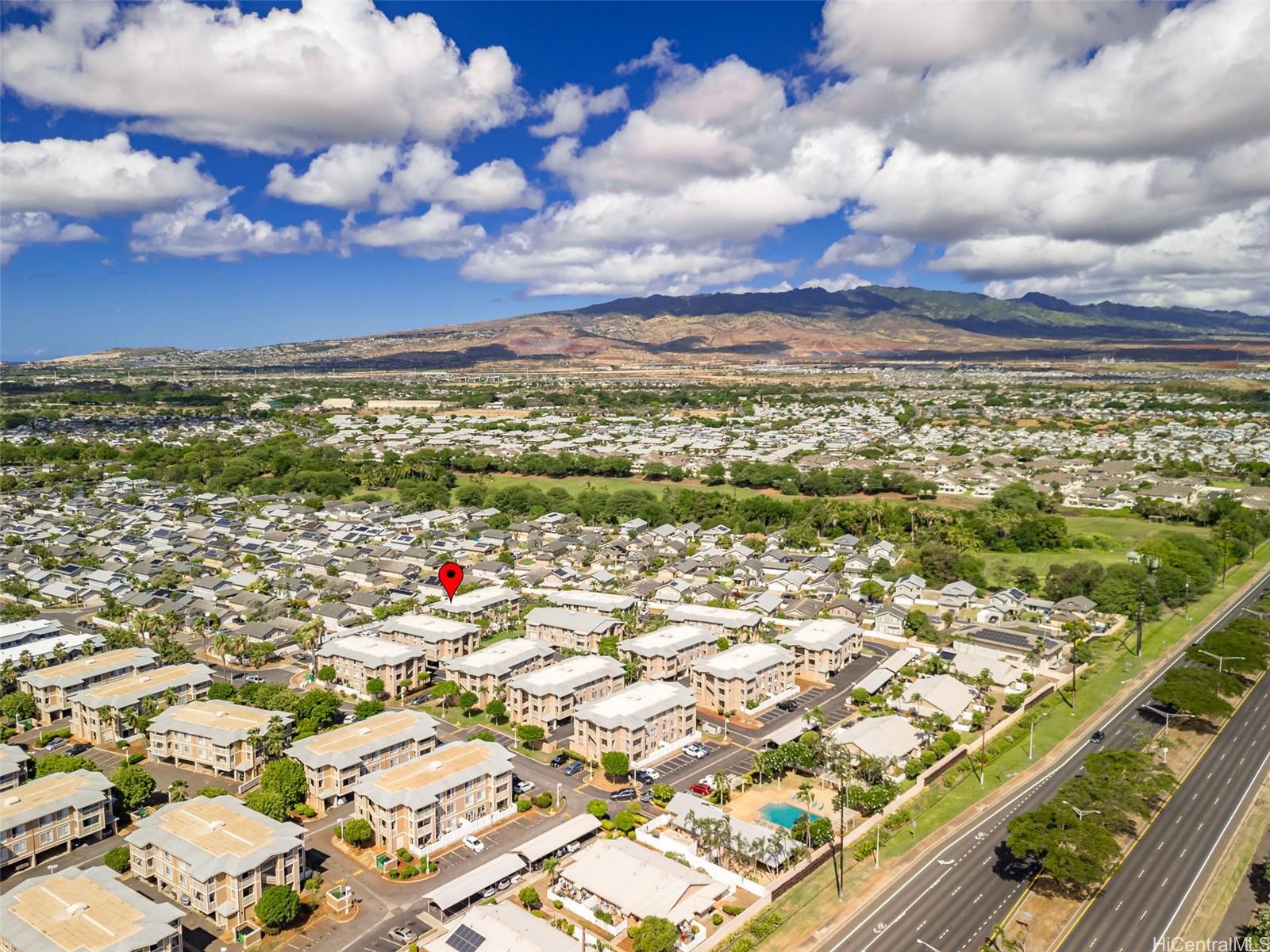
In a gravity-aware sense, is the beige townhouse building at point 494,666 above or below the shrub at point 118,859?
above

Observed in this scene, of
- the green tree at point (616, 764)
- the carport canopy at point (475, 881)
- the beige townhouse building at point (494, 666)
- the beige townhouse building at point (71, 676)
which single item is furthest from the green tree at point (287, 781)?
the beige townhouse building at point (71, 676)

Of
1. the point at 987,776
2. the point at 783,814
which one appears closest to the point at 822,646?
the point at 987,776

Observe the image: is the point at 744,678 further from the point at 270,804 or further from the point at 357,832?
the point at 270,804

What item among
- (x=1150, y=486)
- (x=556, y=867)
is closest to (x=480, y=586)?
(x=556, y=867)

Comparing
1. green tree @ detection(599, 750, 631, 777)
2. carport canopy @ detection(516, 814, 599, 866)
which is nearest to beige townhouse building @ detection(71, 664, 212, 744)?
carport canopy @ detection(516, 814, 599, 866)

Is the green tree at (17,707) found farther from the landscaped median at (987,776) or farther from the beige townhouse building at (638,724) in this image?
the landscaped median at (987,776)

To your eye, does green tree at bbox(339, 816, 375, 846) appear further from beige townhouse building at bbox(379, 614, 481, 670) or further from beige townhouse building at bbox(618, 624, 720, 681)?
beige townhouse building at bbox(618, 624, 720, 681)

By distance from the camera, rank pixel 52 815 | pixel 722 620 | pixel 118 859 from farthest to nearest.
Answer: pixel 722 620 < pixel 52 815 < pixel 118 859
